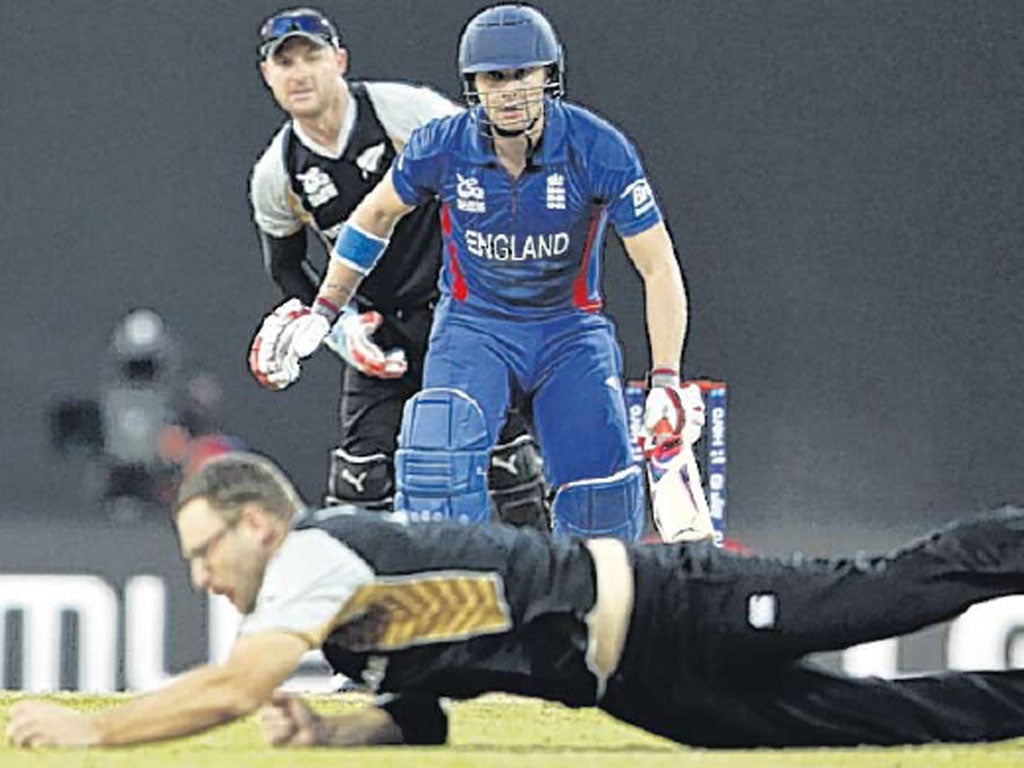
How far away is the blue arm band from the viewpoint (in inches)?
297

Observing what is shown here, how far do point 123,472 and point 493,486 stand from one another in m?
1.23

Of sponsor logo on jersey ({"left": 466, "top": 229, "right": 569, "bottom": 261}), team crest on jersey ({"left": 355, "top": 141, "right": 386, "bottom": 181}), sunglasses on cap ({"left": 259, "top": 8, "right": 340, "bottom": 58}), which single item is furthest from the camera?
team crest on jersey ({"left": 355, "top": 141, "right": 386, "bottom": 181})

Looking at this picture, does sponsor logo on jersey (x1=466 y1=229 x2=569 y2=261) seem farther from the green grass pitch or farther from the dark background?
the dark background

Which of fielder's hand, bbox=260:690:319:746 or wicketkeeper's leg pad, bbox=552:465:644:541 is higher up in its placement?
wicketkeeper's leg pad, bbox=552:465:644:541

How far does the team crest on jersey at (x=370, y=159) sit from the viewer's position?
27.1ft

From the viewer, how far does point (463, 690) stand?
583cm

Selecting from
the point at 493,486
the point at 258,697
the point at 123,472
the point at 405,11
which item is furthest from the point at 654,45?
the point at 258,697

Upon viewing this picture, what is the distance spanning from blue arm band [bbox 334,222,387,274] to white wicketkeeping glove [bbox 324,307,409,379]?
0.71 m

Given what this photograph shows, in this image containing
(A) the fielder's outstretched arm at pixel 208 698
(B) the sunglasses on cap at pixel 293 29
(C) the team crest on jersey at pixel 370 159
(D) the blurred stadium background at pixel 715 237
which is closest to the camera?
(A) the fielder's outstretched arm at pixel 208 698

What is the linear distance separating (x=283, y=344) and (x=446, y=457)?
59 centimetres

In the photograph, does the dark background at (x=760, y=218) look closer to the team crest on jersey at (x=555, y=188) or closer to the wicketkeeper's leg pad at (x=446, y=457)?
the team crest on jersey at (x=555, y=188)

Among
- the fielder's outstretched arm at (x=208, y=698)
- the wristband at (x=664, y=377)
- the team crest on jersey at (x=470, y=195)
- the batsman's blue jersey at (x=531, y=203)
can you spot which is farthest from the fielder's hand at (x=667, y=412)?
the fielder's outstretched arm at (x=208, y=698)

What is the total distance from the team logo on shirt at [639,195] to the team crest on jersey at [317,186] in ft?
4.32

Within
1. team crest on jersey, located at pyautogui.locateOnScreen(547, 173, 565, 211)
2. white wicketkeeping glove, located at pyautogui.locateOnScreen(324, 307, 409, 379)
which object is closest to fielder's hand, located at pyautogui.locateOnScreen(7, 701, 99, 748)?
team crest on jersey, located at pyautogui.locateOnScreen(547, 173, 565, 211)
